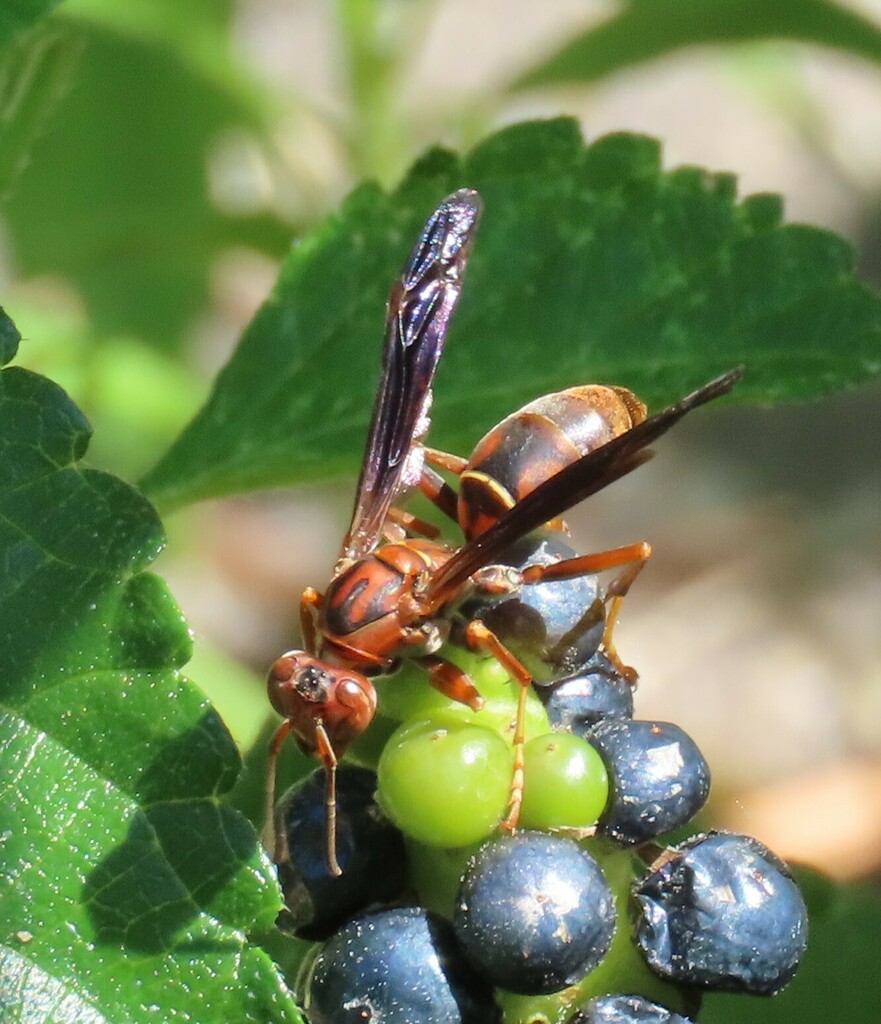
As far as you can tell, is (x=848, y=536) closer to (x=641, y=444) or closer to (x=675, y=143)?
(x=675, y=143)

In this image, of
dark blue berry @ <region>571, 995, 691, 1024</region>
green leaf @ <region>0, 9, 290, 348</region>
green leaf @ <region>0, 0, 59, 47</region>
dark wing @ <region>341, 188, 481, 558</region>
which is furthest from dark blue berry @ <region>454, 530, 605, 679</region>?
green leaf @ <region>0, 9, 290, 348</region>

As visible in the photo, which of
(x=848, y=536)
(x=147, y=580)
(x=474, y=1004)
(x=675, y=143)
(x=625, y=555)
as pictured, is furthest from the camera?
(x=675, y=143)

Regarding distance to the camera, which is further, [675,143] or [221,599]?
[675,143]

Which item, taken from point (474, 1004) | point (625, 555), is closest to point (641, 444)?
point (625, 555)

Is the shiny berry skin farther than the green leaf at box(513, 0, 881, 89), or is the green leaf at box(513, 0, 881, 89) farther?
the green leaf at box(513, 0, 881, 89)

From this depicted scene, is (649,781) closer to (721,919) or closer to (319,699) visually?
(721,919)

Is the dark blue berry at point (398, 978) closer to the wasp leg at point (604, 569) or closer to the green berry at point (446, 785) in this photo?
the green berry at point (446, 785)

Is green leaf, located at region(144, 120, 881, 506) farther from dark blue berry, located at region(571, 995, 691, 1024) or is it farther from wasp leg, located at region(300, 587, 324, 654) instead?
dark blue berry, located at region(571, 995, 691, 1024)
